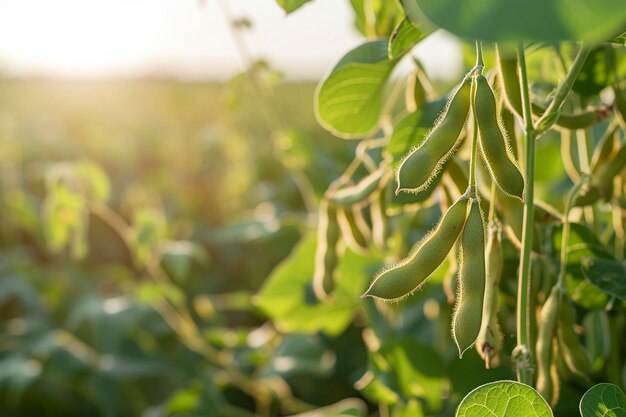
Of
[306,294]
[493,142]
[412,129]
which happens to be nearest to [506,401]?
[493,142]

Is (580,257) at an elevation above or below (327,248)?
below

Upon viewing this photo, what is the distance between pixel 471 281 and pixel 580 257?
1.30 feet

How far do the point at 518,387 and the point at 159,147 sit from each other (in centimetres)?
379

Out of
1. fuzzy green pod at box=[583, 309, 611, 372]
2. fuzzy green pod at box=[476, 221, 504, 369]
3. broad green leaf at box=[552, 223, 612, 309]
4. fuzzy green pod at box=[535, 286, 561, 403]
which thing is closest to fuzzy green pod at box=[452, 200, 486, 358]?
fuzzy green pod at box=[476, 221, 504, 369]

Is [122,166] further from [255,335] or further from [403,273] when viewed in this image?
[403,273]

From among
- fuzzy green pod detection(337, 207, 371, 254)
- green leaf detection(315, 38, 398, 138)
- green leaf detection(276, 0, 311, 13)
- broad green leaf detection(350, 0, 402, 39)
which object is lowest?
fuzzy green pod detection(337, 207, 371, 254)

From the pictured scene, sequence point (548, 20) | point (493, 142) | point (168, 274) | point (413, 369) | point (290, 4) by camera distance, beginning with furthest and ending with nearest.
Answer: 1. point (168, 274)
2. point (413, 369)
3. point (290, 4)
4. point (493, 142)
5. point (548, 20)

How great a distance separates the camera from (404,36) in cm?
95

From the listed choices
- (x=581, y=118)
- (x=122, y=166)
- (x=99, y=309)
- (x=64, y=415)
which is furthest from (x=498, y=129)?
(x=122, y=166)

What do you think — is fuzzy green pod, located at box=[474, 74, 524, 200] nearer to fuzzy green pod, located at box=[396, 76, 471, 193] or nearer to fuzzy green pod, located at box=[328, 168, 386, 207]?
fuzzy green pod, located at box=[396, 76, 471, 193]

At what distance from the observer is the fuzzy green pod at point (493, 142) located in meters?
0.78

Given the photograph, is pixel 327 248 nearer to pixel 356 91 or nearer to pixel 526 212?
pixel 356 91

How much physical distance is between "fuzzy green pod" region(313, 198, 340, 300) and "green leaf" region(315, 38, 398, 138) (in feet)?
0.44

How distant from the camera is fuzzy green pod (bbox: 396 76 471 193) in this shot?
81 cm
